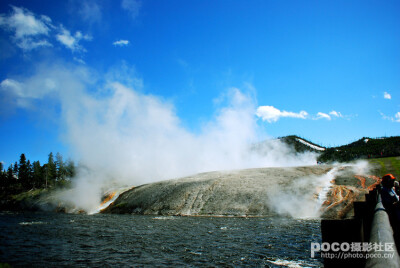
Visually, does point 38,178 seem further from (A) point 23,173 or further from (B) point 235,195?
(B) point 235,195

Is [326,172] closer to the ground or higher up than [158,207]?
higher up

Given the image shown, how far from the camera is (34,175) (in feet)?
448

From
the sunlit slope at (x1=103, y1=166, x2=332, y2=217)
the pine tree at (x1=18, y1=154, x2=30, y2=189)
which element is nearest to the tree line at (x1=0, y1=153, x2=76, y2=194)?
the pine tree at (x1=18, y1=154, x2=30, y2=189)

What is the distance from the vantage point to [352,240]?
475 centimetres

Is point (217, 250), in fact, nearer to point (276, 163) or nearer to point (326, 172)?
point (326, 172)

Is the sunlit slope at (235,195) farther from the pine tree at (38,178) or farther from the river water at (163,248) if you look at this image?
the pine tree at (38,178)

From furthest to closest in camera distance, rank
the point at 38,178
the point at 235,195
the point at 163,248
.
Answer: the point at 38,178, the point at 235,195, the point at 163,248

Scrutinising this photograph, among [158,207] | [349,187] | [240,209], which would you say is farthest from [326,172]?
[158,207]

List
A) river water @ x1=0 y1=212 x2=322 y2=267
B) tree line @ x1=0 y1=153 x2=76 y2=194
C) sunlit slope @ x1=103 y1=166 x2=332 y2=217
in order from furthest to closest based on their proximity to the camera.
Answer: tree line @ x1=0 y1=153 x2=76 y2=194 < sunlit slope @ x1=103 y1=166 x2=332 y2=217 < river water @ x1=0 y1=212 x2=322 y2=267

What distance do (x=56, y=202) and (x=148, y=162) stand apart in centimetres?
3514

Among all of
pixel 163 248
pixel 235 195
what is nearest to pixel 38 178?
pixel 235 195

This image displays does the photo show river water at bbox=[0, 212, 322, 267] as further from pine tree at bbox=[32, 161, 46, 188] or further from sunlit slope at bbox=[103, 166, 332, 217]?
pine tree at bbox=[32, 161, 46, 188]

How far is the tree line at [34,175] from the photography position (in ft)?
435

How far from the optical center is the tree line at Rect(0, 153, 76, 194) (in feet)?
435
